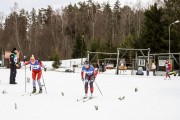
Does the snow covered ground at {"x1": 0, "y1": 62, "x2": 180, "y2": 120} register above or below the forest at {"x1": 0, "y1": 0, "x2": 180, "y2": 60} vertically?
below

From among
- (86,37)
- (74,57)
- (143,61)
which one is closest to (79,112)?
(143,61)

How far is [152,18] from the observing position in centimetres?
5462

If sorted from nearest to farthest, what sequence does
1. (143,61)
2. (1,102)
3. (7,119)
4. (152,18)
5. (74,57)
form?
(7,119) → (1,102) → (143,61) → (152,18) → (74,57)

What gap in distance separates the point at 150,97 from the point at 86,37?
62800 millimetres

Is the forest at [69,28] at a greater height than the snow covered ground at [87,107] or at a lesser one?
greater

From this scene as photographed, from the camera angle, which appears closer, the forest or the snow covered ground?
the snow covered ground

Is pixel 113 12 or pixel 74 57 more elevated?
pixel 113 12

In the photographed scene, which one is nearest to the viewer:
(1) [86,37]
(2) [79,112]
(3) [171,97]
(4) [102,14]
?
(2) [79,112]

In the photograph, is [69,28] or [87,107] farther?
[69,28]

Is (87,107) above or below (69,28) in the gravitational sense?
below

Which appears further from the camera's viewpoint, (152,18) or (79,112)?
(152,18)

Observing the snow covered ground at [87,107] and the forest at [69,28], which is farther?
the forest at [69,28]

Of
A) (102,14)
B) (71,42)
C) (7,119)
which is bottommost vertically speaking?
(7,119)

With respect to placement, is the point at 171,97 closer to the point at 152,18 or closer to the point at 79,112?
the point at 79,112
